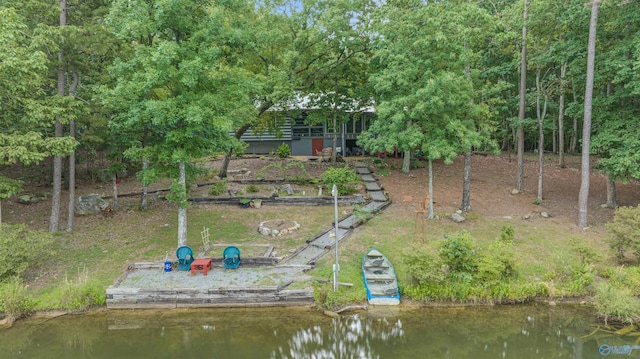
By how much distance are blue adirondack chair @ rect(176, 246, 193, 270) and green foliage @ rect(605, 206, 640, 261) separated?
533 inches

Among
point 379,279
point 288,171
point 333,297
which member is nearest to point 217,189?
point 288,171

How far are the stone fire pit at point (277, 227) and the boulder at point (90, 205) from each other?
7.58 meters

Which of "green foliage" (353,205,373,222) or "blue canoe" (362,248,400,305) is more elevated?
"green foliage" (353,205,373,222)

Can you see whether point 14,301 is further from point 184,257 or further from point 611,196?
point 611,196

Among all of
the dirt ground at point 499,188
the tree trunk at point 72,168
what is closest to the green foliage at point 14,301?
the tree trunk at point 72,168

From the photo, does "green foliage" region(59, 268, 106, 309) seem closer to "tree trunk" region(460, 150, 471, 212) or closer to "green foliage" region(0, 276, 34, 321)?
"green foliage" region(0, 276, 34, 321)

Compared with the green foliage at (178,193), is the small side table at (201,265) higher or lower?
lower

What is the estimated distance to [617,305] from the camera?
374 inches

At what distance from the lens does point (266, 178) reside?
73.5 feet

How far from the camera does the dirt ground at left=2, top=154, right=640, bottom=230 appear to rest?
16983mm

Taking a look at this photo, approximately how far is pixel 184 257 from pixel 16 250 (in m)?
4.66

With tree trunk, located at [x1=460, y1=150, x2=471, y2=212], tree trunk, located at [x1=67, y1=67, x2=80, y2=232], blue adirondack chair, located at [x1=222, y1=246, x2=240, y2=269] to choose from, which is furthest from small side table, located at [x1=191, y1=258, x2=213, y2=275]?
tree trunk, located at [x1=460, y1=150, x2=471, y2=212]
